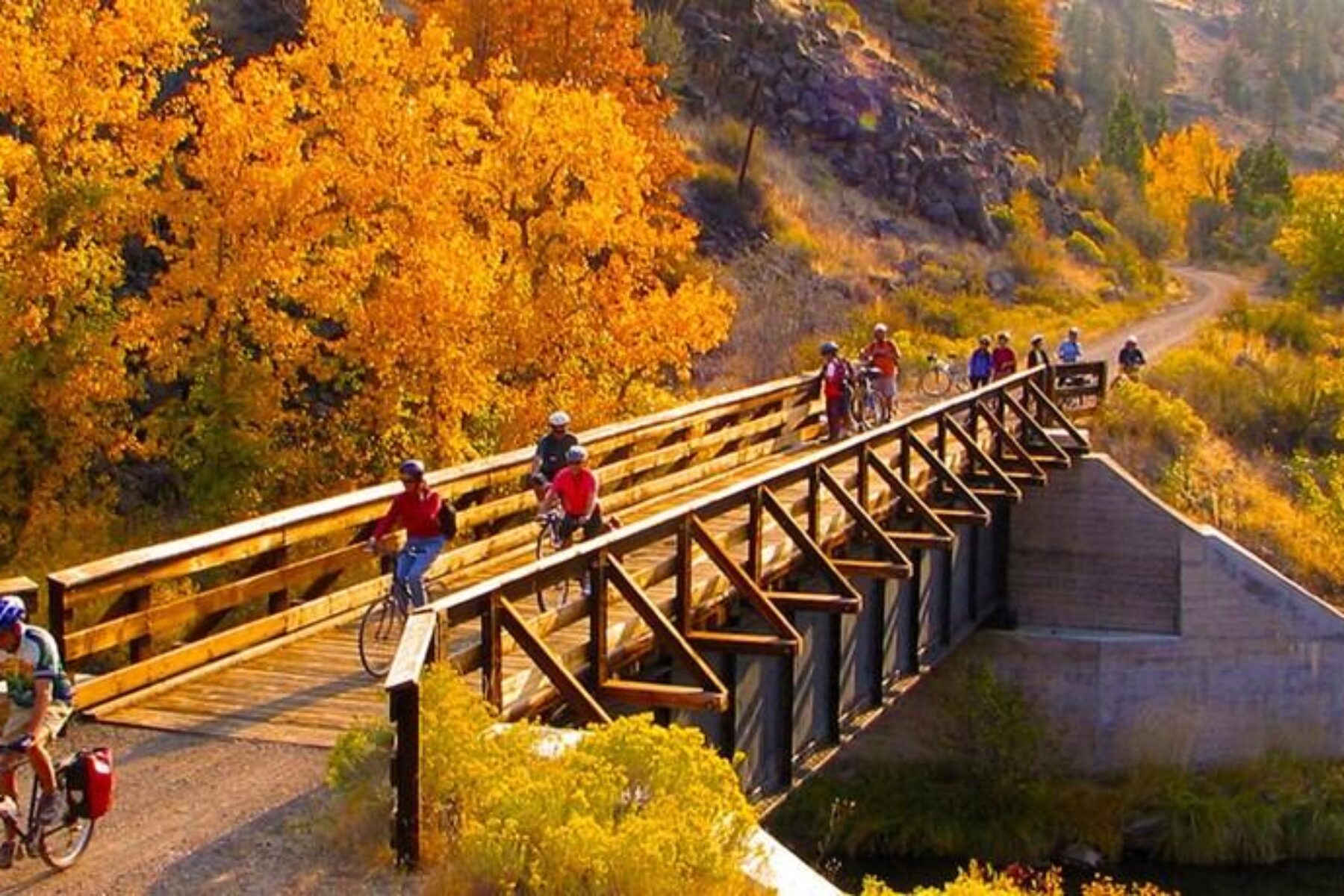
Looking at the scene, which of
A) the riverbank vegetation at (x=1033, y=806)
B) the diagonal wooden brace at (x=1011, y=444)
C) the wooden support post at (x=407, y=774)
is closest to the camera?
the wooden support post at (x=407, y=774)

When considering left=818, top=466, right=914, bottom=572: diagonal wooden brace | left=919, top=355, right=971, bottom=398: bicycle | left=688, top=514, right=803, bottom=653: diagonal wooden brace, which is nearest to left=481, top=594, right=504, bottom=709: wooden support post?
left=688, top=514, right=803, bottom=653: diagonal wooden brace

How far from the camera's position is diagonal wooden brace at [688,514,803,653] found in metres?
13.2

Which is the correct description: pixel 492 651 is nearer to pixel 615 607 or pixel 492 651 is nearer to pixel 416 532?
pixel 416 532

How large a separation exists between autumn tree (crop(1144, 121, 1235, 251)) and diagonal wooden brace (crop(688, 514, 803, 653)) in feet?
329

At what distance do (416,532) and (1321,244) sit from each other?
171 ft

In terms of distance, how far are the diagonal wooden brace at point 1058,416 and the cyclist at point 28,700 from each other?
71.4 feet

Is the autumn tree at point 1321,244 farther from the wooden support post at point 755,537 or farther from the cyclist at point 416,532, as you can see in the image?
the cyclist at point 416,532

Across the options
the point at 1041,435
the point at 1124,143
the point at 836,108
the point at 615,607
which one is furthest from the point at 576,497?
the point at 1124,143

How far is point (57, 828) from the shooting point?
28.5ft

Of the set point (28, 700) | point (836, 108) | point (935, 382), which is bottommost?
point (935, 382)

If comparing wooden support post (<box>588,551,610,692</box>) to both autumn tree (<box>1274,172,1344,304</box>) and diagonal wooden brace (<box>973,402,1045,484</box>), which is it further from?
autumn tree (<box>1274,172,1344,304</box>)

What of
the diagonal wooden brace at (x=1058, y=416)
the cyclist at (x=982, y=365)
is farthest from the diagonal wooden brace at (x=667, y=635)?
the cyclist at (x=982, y=365)

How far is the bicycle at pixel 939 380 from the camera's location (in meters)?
37.0

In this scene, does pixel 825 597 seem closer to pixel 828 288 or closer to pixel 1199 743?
pixel 1199 743
